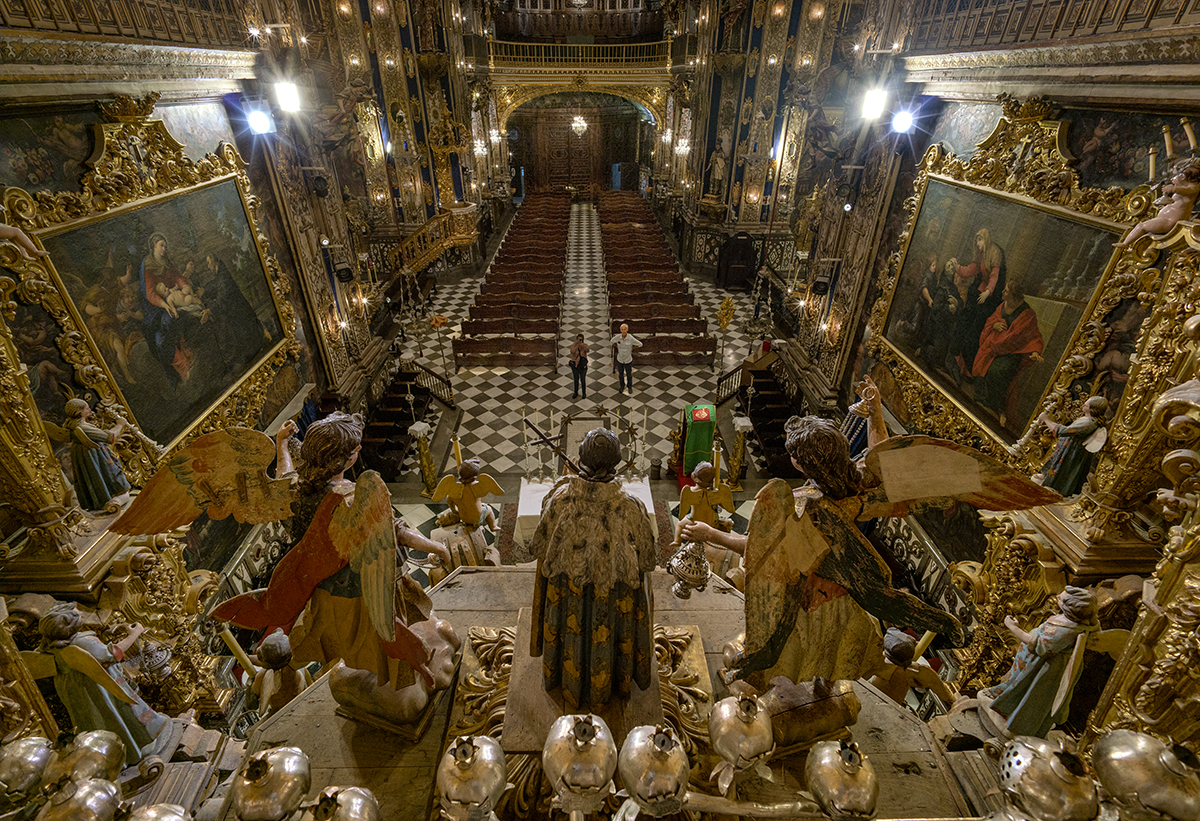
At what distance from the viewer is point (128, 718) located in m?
3.34

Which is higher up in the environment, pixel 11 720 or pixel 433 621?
pixel 433 621

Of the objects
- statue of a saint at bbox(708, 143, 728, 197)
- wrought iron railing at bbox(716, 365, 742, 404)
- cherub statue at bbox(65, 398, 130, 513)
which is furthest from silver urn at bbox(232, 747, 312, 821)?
statue of a saint at bbox(708, 143, 728, 197)

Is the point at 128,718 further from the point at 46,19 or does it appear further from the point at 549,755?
the point at 46,19

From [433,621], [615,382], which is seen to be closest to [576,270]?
[615,382]

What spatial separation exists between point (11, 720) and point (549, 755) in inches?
147

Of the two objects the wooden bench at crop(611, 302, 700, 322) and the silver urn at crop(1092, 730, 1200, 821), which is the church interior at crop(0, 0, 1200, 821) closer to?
the silver urn at crop(1092, 730, 1200, 821)

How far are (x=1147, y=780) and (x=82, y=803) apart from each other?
2850 mm

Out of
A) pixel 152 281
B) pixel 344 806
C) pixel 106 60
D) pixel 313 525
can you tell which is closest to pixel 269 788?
pixel 344 806

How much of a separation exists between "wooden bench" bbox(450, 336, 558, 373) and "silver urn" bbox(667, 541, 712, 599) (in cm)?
779

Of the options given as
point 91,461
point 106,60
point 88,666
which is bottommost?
point 88,666

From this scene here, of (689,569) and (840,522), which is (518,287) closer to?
(689,569)

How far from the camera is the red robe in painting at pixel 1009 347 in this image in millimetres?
3979

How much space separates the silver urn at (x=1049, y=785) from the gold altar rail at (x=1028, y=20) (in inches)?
156

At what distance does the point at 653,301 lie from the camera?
1191 centimetres
